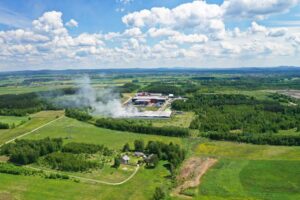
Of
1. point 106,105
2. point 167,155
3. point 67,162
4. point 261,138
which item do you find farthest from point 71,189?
point 106,105

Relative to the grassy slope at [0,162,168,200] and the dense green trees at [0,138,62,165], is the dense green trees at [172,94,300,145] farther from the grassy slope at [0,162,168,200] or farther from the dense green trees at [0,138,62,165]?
the dense green trees at [0,138,62,165]

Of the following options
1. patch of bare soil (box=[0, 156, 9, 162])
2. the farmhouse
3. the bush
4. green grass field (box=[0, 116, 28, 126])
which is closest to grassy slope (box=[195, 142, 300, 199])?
the farmhouse

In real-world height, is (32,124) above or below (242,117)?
below

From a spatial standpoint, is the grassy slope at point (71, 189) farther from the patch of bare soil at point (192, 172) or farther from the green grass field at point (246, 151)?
the green grass field at point (246, 151)

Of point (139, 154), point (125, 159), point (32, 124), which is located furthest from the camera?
point (32, 124)

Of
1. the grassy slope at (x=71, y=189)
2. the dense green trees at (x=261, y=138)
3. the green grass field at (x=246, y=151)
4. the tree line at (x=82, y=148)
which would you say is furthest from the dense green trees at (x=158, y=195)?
the dense green trees at (x=261, y=138)

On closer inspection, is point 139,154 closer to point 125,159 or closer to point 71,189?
point 125,159
